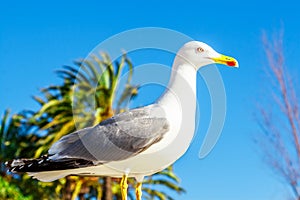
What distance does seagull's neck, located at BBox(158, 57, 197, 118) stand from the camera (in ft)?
9.25

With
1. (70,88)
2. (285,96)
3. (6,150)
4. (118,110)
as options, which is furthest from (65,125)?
(118,110)

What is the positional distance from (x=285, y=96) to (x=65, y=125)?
860 centimetres

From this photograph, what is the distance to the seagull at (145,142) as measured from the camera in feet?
9.12

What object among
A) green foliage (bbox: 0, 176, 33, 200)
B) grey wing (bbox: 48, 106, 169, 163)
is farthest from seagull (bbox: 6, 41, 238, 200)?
green foliage (bbox: 0, 176, 33, 200)

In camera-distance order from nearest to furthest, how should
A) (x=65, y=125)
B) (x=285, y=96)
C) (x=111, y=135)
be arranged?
(x=111, y=135) < (x=285, y=96) < (x=65, y=125)

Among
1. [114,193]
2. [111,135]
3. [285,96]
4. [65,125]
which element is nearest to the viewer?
[111,135]

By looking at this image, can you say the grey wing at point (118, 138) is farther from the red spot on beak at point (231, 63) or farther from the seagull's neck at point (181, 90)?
the red spot on beak at point (231, 63)

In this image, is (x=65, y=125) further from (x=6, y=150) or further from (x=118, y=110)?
(x=118, y=110)

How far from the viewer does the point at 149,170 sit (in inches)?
112

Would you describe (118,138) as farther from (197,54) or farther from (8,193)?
(8,193)

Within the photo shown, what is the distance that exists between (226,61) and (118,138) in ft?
2.48

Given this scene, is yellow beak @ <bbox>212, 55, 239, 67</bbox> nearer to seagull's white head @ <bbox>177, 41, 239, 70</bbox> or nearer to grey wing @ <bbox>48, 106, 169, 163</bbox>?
seagull's white head @ <bbox>177, 41, 239, 70</bbox>

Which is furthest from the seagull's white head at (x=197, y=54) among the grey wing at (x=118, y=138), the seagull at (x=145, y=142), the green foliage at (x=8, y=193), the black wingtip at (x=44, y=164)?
the green foliage at (x=8, y=193)

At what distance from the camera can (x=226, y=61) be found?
2.93 meters
